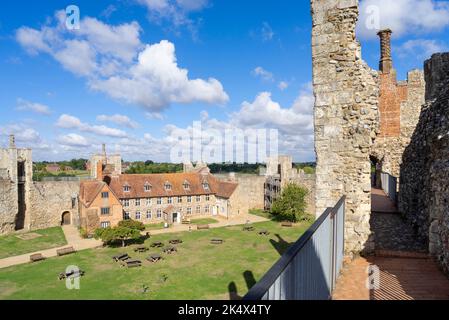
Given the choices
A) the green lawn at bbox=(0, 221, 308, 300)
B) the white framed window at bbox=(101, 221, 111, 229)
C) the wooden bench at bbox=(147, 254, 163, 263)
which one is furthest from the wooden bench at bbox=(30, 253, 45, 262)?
the white framed window at bbox=(101, 221, 111, 229)

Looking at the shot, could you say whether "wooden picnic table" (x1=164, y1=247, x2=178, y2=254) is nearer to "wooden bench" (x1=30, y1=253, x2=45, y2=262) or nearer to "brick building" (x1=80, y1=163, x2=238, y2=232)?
"wooden bench" (x1=30, y1=253, x2=45, y2=262)

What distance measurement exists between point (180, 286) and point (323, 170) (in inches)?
555

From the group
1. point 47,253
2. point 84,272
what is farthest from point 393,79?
point 47,253

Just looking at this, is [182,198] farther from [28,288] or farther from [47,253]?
[28,288]

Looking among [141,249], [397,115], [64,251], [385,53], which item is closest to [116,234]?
[141,249]

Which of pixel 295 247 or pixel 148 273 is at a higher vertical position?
pixel 295 247

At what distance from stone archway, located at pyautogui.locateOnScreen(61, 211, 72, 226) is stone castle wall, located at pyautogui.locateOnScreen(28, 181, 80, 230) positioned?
0.65 m

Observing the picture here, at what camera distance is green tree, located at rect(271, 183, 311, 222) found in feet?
126

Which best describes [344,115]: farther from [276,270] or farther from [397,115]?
[397,115]

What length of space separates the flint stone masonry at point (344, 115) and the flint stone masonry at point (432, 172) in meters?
1.58

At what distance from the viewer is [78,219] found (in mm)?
39781

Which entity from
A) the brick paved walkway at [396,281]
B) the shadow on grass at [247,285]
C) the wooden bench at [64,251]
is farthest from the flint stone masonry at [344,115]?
the wooden bench at [64,251]

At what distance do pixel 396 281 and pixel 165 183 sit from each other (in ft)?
126

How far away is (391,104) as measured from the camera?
947 inches
